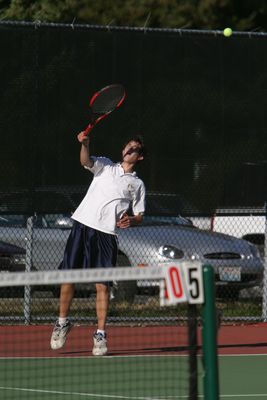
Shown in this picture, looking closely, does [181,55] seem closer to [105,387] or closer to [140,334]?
[140,334]

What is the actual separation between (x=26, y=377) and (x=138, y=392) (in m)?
1.12

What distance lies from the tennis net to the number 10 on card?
0.02 meters

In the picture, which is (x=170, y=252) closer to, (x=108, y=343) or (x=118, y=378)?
(x=108, y=343)

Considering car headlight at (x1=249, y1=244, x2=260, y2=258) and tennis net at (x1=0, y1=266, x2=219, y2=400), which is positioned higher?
car headlight at (x1=249, y1=244, x2=260, y2=258)

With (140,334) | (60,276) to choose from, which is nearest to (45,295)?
(140,334)

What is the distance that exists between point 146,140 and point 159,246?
3.66 ft

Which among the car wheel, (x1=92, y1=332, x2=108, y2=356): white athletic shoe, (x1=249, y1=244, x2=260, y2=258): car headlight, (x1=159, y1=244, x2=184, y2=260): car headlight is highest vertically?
(x1=249, y1=244, x2=260, y2=258): car headlight

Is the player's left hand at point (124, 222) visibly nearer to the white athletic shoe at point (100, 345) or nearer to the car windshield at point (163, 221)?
the white athletic shoe at point (100, 345)

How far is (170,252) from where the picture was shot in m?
13.0

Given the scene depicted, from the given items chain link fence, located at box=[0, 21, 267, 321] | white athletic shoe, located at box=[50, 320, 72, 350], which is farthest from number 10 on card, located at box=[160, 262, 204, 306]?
chain link fence, located at box=[0, 21, 267, 321]

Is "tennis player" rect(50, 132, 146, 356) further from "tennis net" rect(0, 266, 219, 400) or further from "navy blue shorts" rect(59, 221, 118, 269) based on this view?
"tennis net" rect(0, 266, 219, 400)

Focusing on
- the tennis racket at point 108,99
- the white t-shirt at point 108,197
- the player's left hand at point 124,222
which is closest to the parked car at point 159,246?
the tennis racket at point 108,99

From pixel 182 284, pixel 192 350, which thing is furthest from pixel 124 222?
pixel 182 284

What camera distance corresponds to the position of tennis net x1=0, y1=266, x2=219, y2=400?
526 cm
